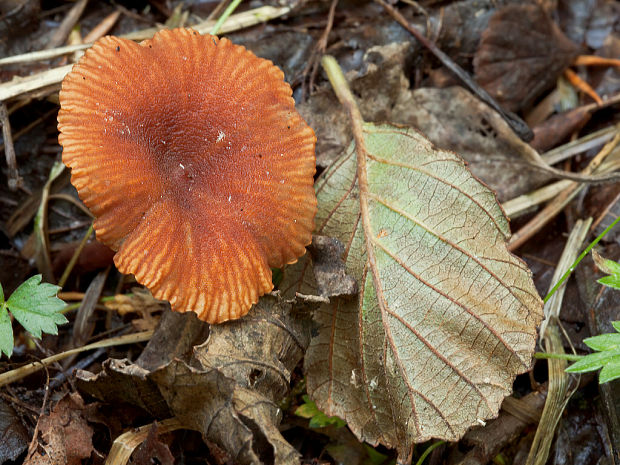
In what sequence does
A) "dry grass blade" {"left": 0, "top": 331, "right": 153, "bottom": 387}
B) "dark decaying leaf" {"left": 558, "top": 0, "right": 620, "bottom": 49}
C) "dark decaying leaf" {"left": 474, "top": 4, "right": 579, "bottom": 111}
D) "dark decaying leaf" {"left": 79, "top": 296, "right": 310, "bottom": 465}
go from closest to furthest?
"dark decaying leaf" {"left": 79, "top": 296, "right": 310, "bottom": 465}, "dry grass blade" {"left": 0, "top": 331, "right": 153, "bottom": 387}, "dark decaying leaf" {"left": 474, "top": 4, "right": 579, "bottom": 111}, "dark decaying leaf" {"left": 558, "top": 0, "right": 620, "bottom": 49}

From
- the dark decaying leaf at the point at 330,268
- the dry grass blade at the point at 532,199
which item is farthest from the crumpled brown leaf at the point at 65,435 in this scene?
the dry grass blade at the point at 532,199

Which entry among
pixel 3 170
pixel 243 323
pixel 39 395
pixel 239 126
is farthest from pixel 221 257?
pixel 3 170

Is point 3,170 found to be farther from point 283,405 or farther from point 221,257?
point 283,405

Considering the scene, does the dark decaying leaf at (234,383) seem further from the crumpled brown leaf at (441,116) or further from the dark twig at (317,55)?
the dark twig at (317,55)

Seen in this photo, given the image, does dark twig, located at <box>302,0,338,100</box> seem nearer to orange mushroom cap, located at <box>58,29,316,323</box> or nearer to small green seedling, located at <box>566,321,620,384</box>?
orange mushroom cap, located at <box>58,29,316,323</box>

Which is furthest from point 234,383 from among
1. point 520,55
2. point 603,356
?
point 520,55

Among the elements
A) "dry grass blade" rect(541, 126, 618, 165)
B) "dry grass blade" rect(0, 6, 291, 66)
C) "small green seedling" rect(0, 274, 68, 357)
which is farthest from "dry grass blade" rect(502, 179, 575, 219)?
"small green seedling" rect(0, 274, 68, 357)
